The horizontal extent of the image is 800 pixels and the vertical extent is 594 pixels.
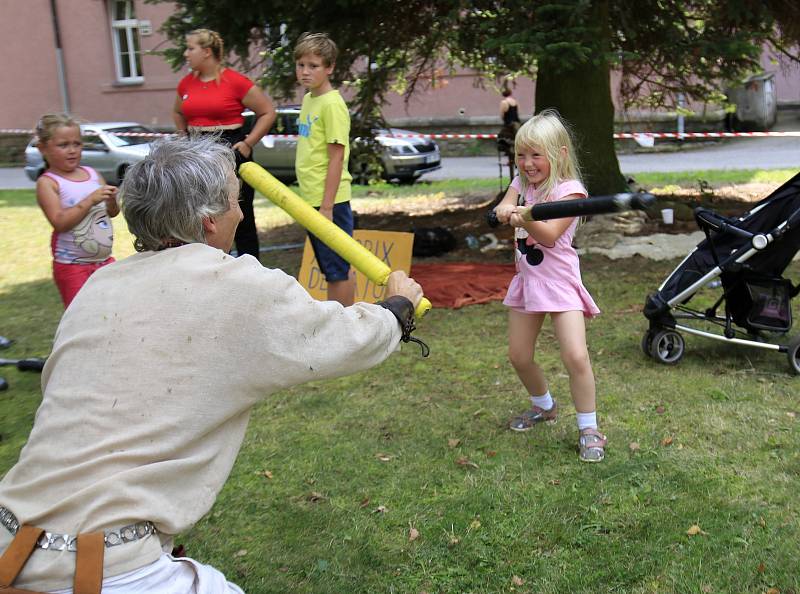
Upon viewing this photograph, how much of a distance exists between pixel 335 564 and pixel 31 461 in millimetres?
1575

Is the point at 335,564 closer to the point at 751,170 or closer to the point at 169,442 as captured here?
the point at 169,442

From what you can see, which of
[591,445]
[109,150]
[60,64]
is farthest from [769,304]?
[60,64]

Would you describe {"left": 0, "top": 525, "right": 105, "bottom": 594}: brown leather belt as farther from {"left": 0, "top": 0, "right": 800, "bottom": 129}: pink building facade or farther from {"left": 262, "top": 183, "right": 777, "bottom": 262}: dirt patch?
{"left": 0, "top": 0, "right": 800, "bottom": 129}: pink building facade

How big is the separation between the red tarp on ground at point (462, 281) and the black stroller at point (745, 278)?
6.57 feet

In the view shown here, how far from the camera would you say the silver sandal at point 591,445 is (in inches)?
159

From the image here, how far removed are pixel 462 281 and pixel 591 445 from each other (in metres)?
3.67

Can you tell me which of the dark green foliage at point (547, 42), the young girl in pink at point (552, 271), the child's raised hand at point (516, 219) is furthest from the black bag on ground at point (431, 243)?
the child's raised hand at point (516, 219)

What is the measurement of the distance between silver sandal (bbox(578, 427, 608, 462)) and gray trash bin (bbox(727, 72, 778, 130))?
66.4 feet

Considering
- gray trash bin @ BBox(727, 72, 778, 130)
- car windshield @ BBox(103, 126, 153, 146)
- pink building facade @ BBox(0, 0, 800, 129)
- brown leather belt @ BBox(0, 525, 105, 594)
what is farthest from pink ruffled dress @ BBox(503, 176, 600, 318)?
gray trash bin @ BBox(727, 72, 778, 130)

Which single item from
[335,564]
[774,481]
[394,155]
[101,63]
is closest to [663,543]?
[774,481]

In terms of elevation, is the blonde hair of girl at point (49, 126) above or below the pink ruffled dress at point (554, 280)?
above

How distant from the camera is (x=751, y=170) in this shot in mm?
14789

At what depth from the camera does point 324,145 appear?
583cm

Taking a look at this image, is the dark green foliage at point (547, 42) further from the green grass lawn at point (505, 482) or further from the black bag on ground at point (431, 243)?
the green grass lawn at point (505, 482)
